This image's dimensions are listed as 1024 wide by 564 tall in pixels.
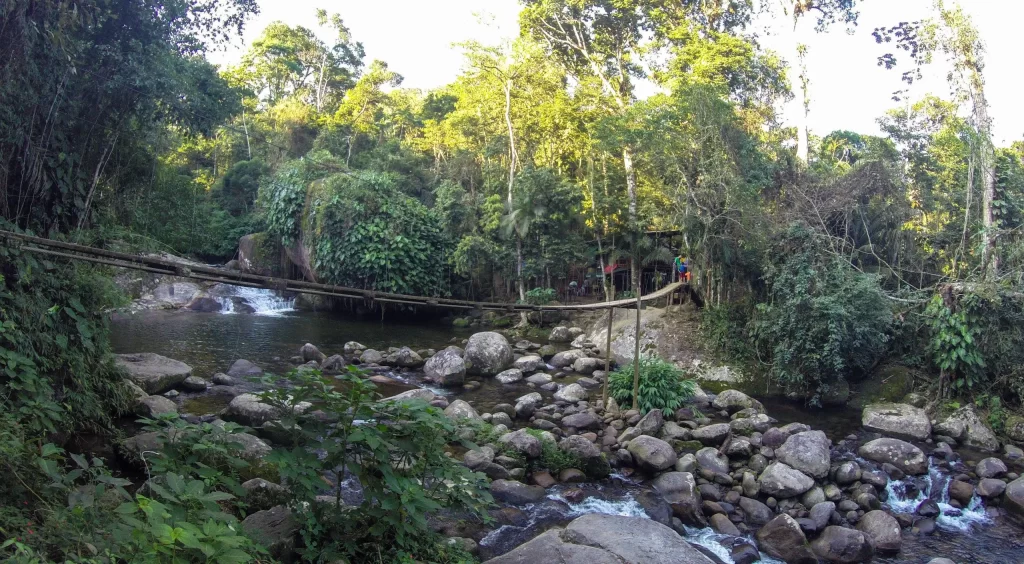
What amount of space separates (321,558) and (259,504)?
171 cm

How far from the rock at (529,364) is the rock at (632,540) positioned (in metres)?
7.77

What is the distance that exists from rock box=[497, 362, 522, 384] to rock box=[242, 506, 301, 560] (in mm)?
8181

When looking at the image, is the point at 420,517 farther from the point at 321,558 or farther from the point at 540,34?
the point at 540,34

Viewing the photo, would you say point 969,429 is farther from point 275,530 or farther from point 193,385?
point 193,385

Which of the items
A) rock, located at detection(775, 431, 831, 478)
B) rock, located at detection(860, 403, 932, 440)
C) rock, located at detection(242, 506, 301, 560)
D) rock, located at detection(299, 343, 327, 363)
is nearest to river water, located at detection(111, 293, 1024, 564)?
rock, located at detection(860, 403, 932, 440)

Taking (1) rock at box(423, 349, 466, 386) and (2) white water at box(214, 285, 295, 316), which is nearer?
(1) rock at box(423, 349, 466, 386)

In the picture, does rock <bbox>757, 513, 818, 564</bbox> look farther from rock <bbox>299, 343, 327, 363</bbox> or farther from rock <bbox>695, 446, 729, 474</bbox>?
rock <bbox>299, 343, 327, 363</bbox>

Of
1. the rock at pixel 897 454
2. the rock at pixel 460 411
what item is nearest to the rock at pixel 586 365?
the rock at pixel 460 411

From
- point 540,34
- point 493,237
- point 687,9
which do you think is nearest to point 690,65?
point 687,9

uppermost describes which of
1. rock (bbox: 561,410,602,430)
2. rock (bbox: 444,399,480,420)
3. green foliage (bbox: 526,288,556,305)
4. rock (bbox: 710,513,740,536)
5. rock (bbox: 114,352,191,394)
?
green foliage (bbox: 526,288,556,305)

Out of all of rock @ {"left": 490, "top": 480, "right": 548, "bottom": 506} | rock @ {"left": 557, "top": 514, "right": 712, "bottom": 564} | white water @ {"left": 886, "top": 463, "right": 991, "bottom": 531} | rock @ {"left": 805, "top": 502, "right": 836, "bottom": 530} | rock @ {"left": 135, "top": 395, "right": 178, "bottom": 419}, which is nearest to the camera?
rock @ {"left": 557, "top": 514, "right": 712, "bottom": 564}

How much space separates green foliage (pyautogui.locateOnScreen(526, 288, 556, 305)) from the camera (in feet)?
60.1

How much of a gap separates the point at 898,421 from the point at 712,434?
11.7 feet

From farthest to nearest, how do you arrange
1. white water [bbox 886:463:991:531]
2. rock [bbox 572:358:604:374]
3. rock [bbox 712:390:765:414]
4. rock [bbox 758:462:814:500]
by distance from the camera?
1. rock [bbox 572:358:604:374]
2. rock [bbox 712:390:765:414]
3. rock [bbox 758:462:814:500]
4. white water [bbox 886:463:991:531]
